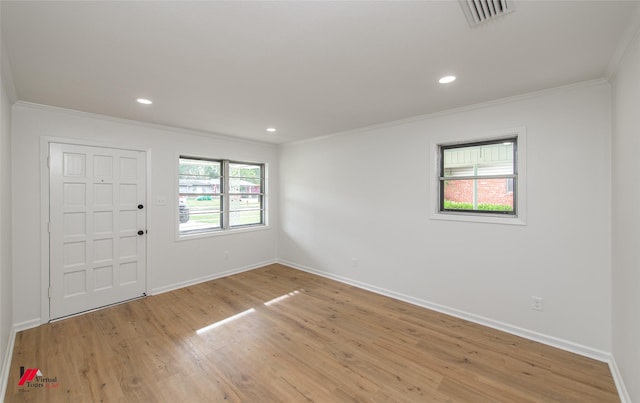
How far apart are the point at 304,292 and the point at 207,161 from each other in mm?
2784

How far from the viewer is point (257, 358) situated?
240 cm

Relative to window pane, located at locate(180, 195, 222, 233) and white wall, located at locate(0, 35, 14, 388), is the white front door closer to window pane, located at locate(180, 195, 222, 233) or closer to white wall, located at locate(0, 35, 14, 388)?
white wall, located at locate(0, 35, 14, 388)

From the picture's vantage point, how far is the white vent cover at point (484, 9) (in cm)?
140

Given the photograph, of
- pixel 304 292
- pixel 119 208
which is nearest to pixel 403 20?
pixel 304 292

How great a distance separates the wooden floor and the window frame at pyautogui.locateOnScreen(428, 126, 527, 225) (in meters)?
1.21

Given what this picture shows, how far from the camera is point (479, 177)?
3.10 meters

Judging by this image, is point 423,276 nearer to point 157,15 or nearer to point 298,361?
point 298,361

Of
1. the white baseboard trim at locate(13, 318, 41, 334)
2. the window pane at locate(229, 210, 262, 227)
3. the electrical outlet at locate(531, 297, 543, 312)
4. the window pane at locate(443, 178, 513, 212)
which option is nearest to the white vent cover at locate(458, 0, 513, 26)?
the window pane at locate(443, 178, 513, 212)

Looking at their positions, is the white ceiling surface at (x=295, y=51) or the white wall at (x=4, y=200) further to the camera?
the white wall at (x=4, y=200)

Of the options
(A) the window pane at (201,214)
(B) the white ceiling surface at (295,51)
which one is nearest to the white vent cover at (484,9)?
(B) the white ceiling surface at (295,51)

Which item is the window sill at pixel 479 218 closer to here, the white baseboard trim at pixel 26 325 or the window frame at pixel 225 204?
the window frame at pixel 225 204

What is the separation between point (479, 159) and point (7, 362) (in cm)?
500

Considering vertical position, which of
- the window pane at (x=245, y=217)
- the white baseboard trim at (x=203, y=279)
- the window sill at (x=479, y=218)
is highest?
the window sill at (x=479, y=218)

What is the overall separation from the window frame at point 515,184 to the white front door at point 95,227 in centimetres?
400
